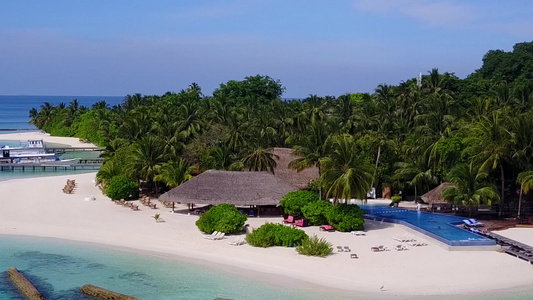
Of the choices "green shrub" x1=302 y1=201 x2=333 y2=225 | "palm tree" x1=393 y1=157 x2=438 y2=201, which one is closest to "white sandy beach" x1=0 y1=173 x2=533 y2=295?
"green shrub" x1=302 y1=201 x2=333 y2=225

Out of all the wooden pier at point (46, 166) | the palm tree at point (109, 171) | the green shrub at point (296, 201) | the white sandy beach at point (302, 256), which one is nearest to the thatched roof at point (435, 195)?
the white sandy beach at point (302, 256)

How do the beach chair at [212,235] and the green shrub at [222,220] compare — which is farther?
the green shrub at [222,220]

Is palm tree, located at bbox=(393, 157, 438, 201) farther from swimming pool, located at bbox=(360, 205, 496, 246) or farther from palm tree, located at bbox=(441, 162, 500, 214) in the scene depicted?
palm tree, located at bbox=(441, 162, 500, 214)

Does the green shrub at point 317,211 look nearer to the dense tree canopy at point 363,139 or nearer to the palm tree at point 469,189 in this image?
the dense tree canopy at point 363,139

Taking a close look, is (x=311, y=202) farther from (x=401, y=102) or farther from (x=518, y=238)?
(x=401, y=102)

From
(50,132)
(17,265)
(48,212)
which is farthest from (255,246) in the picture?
(50,132)
